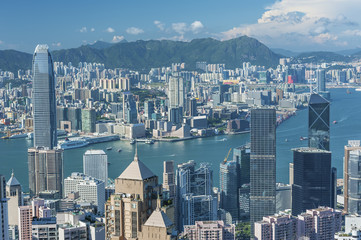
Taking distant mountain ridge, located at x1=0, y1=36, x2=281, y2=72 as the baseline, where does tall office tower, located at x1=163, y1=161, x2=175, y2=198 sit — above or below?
below

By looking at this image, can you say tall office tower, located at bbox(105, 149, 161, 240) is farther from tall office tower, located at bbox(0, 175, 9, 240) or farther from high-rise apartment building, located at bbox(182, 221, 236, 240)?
high-rise apartment building, located at bbox(182, 221, 236, 240)

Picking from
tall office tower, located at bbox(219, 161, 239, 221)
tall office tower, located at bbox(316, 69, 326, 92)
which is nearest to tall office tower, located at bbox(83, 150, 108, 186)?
tall office tower, located at bbox(219, 161, 239, 221)

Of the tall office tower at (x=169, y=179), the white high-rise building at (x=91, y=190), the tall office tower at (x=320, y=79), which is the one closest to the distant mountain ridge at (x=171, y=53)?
the tall office tower at (x=320, y=79)

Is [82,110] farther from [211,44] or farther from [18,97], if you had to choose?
[211,44]

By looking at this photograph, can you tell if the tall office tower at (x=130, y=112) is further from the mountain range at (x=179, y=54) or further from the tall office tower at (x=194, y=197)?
the mountain range at (x=179, y=54)

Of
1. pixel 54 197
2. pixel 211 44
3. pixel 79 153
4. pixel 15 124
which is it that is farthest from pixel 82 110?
pixel 211 44
